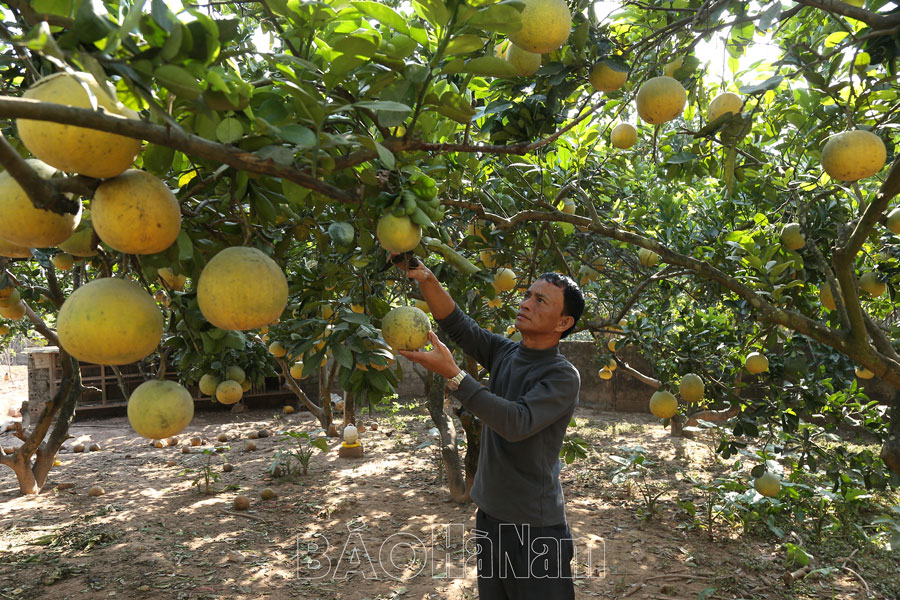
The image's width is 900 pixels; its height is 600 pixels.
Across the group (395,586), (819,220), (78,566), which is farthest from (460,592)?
(819,220)

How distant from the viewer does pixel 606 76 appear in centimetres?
188

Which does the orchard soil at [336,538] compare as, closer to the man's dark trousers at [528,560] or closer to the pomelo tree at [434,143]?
the pomelo tree at [434,143]

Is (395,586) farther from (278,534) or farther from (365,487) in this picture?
(365,487)

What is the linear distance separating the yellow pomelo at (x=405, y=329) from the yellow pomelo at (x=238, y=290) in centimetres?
66

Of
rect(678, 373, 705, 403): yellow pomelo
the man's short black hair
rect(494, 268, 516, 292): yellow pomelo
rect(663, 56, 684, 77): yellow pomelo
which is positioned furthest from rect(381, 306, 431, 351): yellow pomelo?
rect(678, 373, 705, 403): yellow pomelo

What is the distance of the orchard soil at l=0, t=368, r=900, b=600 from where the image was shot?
3.78 m

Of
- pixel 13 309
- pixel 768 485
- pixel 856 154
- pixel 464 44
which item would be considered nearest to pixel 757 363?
pixel 768 485

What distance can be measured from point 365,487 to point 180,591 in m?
2.49

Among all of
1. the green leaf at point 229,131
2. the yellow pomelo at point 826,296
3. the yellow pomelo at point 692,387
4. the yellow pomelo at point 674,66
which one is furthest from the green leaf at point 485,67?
the yellow pomelo at point 692,387

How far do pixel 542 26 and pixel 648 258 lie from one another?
3283 millimetres

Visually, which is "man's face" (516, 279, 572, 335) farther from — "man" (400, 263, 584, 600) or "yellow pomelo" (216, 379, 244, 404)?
"yellow pomelo" (216, 379, 244, 404)

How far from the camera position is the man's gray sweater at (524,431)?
1918 millimetres

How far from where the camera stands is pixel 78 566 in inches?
162

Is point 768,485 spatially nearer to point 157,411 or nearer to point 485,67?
point 485,67
